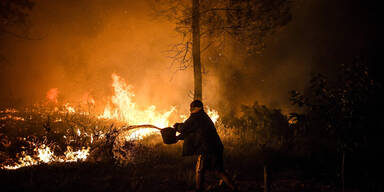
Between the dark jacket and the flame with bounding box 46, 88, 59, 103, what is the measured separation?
771 inches

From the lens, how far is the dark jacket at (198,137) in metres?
5.07

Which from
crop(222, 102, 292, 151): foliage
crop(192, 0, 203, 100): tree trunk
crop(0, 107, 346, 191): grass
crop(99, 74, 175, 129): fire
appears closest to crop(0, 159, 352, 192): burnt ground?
crop(0, 107, 346, 191): grass

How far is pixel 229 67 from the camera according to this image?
1914cm

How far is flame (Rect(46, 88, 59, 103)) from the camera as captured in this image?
71.2 ft

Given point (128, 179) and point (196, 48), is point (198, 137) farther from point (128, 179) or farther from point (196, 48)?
point (196, 48)

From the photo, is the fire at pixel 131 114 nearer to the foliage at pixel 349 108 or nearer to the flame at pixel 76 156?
the flame at pixel 76 156

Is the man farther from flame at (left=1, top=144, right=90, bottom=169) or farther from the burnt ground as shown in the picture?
flame at (left=1, top=144, right=90, bottom=169)

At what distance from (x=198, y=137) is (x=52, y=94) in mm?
20714

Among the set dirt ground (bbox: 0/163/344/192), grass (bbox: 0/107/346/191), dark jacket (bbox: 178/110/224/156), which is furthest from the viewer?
grass (bbox: 0/107/346/191)

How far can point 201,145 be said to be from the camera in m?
5.08

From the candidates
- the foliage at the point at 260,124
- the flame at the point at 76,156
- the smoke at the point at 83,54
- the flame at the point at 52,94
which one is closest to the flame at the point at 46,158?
the flame at the point at 76,156

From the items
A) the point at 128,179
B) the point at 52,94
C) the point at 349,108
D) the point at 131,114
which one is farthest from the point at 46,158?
the point at 52,94

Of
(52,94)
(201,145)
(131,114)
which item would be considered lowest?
(201,145)

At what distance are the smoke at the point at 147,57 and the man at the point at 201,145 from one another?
13299 mm
